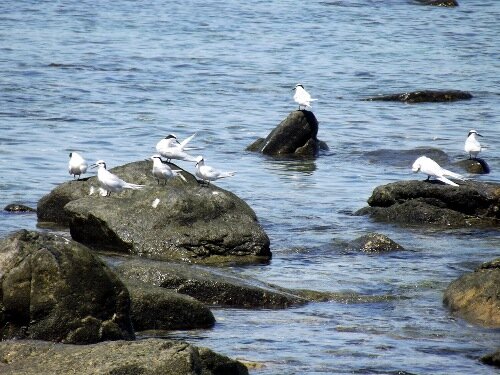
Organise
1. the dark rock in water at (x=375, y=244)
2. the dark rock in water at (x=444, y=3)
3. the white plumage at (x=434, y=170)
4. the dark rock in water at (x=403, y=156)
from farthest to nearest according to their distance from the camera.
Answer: the dark rock in water at (x=444, y=3), the dark rock in water at (x=403, y=156), the white plumage at (x=434, y=170), the dark rock in water at (x=375, y=244)

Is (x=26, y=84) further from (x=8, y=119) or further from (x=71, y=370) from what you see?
(x=71, y=370)

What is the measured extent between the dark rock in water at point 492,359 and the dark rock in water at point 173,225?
3.55 m

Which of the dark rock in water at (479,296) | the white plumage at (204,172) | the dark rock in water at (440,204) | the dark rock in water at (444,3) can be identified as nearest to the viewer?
the dark rock in water at (479,296)

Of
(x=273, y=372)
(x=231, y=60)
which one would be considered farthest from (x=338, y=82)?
(x=273, y=372)

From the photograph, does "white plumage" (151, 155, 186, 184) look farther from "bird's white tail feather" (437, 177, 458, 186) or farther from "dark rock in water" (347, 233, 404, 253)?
"bird's white tail feather" (437, 177, 458, 186)

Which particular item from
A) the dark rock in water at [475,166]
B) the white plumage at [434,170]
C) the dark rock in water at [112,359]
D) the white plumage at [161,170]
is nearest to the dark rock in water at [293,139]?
the dark rock in water at [475,166]

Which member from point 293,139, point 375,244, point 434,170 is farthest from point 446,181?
point 293,139

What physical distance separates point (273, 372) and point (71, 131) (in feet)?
39.9

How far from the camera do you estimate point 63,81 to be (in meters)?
24.0

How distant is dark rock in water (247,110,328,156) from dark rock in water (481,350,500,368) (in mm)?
10248

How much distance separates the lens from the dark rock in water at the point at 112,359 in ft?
18.5

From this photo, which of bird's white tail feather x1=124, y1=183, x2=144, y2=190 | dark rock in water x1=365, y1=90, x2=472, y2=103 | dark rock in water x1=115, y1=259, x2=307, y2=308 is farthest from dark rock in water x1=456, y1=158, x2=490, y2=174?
dark rock in water x1=115, y1=259, x2=307, y2=308

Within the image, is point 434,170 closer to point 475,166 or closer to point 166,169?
point 475,166

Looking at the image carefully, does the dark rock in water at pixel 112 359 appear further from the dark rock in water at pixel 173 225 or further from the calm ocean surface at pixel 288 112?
the dark rock in water at pixel 173 225
